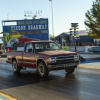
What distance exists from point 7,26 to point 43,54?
5825 cm

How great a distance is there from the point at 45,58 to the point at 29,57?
1537 millimetres

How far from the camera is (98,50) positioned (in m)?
30.6

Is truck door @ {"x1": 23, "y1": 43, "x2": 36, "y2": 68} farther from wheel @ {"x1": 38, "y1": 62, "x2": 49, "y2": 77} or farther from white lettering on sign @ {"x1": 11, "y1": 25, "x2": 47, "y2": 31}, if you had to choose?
white lettering on sign @ {"x1": 11, "y1": 25, "x2": 47, "y2": 31}

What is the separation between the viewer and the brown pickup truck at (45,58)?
1002 cm

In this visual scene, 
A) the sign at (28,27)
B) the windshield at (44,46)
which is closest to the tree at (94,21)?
the sign at (28,27)

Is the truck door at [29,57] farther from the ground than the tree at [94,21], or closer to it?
closer to it

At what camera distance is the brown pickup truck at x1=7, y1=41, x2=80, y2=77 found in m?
10.0

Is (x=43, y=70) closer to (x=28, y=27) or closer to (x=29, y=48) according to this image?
(x=29, y=48)

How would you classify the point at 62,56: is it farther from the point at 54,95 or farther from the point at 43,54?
the point at 54,95

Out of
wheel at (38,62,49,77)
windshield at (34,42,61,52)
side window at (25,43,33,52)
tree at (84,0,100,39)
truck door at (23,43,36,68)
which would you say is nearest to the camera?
wheel at (38,62,49,77)

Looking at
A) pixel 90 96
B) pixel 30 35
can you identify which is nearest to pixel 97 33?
pixel 30 35

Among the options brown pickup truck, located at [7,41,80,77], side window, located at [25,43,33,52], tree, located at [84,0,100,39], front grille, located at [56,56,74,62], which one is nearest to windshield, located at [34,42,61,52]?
brown pickup truck, located at [7,41,80,77]

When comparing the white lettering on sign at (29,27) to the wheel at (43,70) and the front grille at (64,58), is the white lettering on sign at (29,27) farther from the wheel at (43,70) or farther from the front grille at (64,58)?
the front grille at (64,58)

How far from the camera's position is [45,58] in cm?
1010
